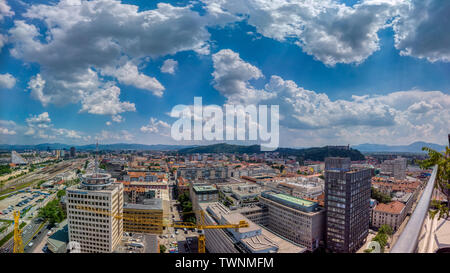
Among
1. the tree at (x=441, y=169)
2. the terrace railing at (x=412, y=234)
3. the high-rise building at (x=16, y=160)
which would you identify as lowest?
the high-rise building at (x=16, y=160)

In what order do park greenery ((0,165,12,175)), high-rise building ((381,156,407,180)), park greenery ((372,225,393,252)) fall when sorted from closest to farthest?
1. park greenery ((372,225,393,252))
2. high-rise building ((381,156,407,180))
3. park greenery ((0,165,12,175))

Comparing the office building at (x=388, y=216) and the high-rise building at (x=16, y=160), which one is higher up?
the high-rise building at (x=16, y=160)

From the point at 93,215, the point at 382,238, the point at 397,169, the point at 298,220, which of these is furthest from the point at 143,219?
the point at 397,169

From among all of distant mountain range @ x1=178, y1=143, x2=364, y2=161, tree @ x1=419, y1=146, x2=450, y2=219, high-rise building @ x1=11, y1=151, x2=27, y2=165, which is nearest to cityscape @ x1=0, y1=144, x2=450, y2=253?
tree @ x1=419, y1=146, x2=450, y2=219

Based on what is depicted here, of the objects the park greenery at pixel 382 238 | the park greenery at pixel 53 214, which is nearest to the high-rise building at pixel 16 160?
the park greenery at pixel 53 214

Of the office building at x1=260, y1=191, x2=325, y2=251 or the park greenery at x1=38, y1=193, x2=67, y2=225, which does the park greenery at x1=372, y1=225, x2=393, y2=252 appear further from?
the park greenery at x1=38, y1=193, x2=67, y2=225

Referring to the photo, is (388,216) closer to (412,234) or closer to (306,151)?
(412,234)

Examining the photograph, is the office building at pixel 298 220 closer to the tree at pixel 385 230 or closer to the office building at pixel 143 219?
the tree at pixel 385 230
